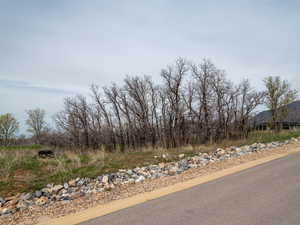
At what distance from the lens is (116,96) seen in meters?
24.2

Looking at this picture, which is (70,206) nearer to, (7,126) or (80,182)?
(80,182)

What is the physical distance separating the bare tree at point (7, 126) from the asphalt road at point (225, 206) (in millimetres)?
60186

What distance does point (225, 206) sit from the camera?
3635 millimetres

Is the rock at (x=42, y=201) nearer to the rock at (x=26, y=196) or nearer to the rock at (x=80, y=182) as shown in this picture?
the rock at (x=26, y=196)

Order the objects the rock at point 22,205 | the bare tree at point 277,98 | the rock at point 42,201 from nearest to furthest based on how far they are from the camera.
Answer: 1. the rock at point 22,205
2. the rock at point 42,201
3. the bare tree at point 277,98

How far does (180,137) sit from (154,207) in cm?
1735

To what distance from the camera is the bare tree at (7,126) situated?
50531 mm

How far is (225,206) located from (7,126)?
66190 mm

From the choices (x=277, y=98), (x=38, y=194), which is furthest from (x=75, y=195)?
(x=277, y=98)

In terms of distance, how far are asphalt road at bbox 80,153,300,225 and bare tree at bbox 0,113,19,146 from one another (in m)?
60.2

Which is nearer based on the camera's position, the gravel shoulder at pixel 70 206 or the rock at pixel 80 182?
the gravel shoulder at pixel 70 206

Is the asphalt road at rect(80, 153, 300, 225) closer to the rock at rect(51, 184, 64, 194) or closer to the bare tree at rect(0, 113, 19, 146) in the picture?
the rock at rect(51, 184, 64, 194)

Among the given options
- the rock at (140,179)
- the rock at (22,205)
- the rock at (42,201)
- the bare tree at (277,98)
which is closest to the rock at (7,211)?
the rock at (22,205)

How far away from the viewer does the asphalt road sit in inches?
123
